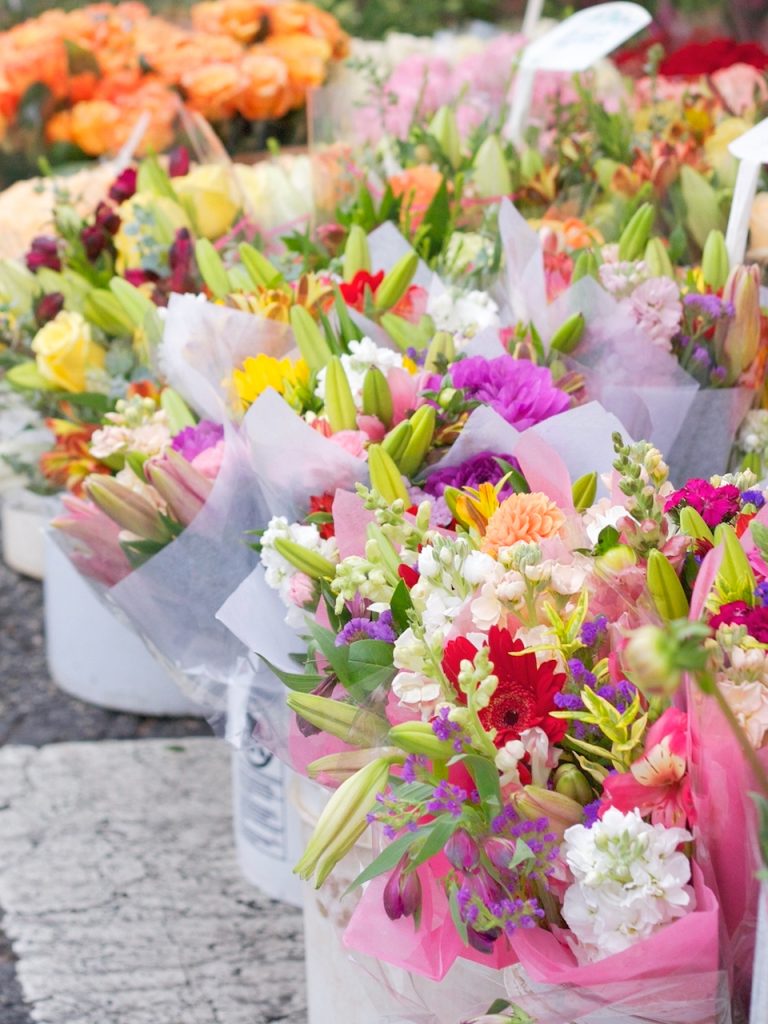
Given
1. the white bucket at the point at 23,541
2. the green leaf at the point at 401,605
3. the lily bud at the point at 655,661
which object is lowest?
the white bucket at the point at 23,541

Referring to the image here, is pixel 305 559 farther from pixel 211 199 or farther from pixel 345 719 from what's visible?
pixel 211 199

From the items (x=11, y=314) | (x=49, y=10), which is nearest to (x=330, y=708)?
(x=11, y=314)

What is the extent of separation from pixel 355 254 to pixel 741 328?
0.41m

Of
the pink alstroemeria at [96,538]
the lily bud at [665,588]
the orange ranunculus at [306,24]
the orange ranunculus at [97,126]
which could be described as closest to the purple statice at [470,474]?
the lily bud at [665,588]

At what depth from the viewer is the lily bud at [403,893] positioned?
31.3 inches

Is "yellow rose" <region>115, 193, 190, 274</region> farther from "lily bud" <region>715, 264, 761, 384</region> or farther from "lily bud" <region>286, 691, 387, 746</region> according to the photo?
"lily bud" <region>286, 691, 387, 746</region>

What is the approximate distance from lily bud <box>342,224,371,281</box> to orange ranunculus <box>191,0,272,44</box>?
1865mm

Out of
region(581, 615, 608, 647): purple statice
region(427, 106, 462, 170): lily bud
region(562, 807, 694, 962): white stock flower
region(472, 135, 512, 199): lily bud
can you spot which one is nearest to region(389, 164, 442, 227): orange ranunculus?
region(472, 135, 512, 199): lily bud

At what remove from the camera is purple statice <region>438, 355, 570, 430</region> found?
1096mm

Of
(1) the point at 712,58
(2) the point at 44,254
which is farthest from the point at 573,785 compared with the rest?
(1) the point at 712,58

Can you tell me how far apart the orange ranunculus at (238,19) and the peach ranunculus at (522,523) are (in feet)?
8.03

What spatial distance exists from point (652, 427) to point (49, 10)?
9.39 feet

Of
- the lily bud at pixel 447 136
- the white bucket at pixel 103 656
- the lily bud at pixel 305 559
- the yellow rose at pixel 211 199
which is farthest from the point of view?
the white bucket at pixel 103 656

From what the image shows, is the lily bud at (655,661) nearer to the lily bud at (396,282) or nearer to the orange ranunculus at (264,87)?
the lily bud at (396,282)
